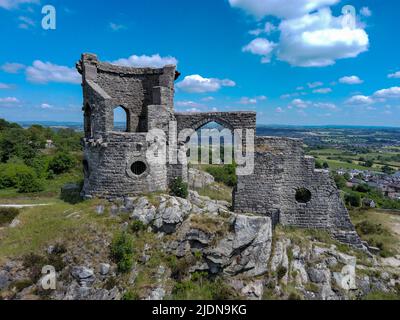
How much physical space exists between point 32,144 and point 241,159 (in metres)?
50.8

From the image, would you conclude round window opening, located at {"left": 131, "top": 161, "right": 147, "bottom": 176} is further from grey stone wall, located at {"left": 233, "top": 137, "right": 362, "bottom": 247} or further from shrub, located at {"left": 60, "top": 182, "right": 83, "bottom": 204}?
grey stone wall, located at {"left": 233, "top": 137, "right": 362, "bottom": 247}

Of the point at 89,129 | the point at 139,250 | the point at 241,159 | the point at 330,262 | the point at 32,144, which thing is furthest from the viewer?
the point at 32,144

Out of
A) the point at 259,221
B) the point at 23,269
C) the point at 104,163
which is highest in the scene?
the point at 104,163

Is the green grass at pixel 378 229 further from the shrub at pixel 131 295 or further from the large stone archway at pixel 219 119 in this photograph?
the shrub at pixel 131 295

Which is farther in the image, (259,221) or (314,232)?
(314,232)

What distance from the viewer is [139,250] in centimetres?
1565

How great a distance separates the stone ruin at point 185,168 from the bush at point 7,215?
433 cm

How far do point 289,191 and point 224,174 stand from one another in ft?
57.1

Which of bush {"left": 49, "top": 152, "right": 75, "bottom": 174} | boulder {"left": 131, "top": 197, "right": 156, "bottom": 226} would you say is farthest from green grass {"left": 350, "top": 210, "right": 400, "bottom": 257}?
bush {"left": 49, "top": 152, "right": 75, "bottom": 174}

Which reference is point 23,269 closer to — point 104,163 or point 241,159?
point 104,163

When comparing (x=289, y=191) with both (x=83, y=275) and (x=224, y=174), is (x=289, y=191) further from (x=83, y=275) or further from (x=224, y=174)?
(x=224, y=174)

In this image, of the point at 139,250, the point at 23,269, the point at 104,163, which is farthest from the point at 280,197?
the point at 23,269

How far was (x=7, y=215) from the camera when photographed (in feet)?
59.6
